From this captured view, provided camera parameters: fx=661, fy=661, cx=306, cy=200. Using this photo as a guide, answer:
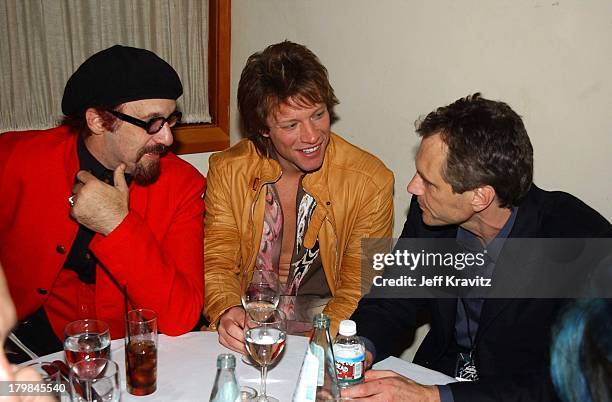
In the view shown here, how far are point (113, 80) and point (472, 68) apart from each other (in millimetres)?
1485

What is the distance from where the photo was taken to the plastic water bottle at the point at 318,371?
1461mm

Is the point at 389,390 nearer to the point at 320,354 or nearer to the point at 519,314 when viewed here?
the point at 320,354

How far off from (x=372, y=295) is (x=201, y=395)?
2.79 feet

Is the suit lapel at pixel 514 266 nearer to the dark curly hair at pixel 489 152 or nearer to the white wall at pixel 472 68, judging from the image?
the dark curly hair at pixel 489 152

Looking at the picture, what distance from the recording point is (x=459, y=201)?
213 centimetres

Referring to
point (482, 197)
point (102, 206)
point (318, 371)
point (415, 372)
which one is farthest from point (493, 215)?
point (102, 206)

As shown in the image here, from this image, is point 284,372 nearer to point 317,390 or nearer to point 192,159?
point 317,390

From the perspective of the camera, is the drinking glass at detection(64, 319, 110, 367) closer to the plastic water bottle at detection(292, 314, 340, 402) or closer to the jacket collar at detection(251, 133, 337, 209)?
the plastic water bottle at detection(292, 314, 340, 402)

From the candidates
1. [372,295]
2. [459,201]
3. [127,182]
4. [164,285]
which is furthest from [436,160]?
[127,182]

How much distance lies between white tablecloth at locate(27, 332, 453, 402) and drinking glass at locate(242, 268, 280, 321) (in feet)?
0.42

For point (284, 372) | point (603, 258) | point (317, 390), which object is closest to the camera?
point (317, 390)

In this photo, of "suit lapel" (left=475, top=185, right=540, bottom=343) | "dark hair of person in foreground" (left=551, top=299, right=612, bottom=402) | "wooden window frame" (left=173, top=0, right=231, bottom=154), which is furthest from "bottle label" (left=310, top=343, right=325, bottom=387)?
"wooden window frame" (left=173, top=0, right=231, bottom=154)

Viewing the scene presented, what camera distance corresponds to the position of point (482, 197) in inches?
82.8

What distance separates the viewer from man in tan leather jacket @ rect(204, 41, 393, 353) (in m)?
2.63
